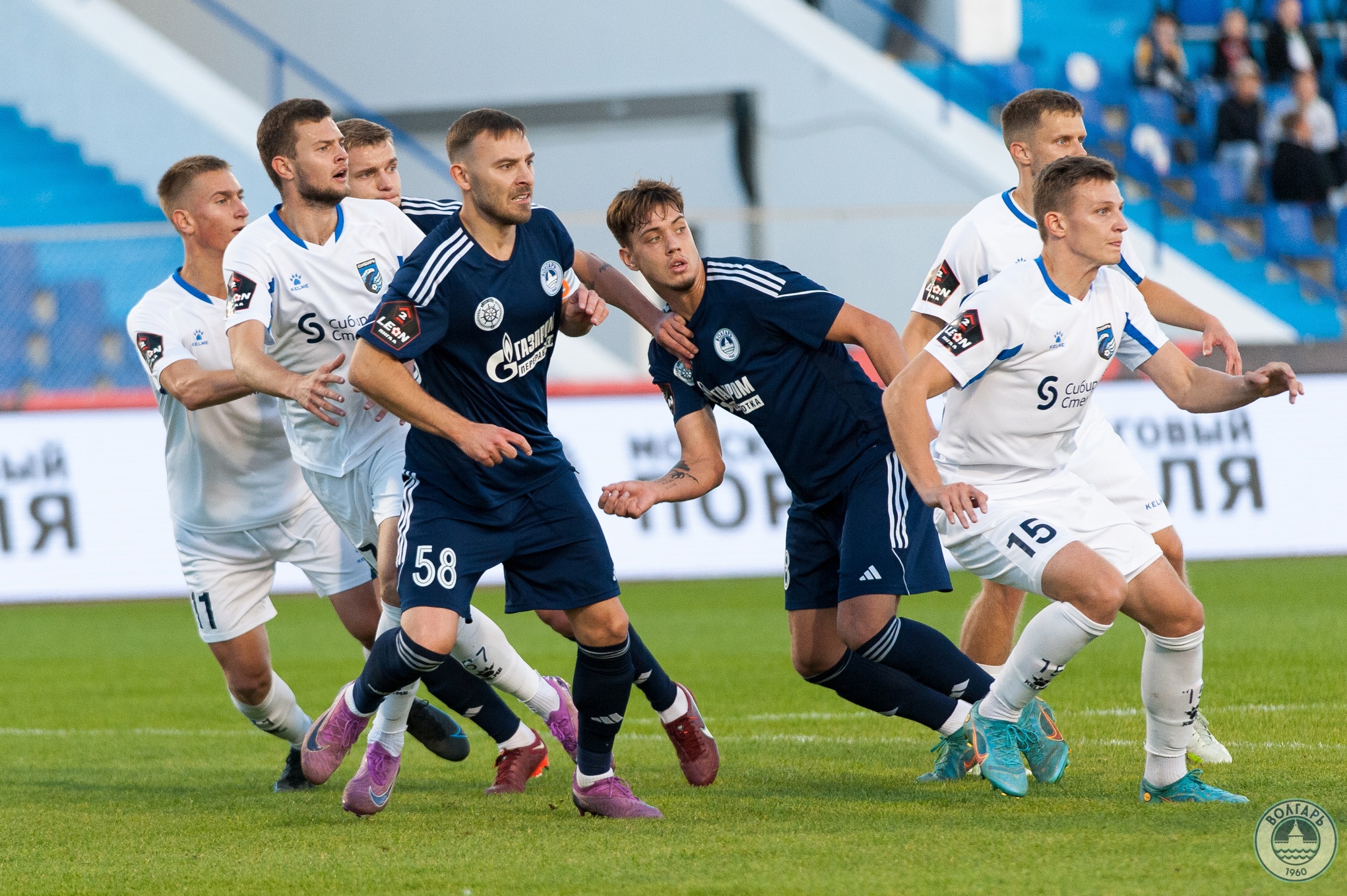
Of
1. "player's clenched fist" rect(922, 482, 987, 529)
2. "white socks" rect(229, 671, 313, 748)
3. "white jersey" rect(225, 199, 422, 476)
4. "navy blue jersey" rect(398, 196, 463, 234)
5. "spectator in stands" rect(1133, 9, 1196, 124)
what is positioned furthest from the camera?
"spectator in stands" rect(1133, 9, 1196, 124)

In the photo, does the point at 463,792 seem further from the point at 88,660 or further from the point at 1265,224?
the point at 1265,224

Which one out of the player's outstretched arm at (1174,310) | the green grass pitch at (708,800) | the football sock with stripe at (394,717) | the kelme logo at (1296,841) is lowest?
the green grass pitch at (708,800)

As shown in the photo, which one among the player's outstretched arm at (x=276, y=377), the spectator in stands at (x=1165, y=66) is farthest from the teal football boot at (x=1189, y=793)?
the spectator in stands at (x=1165, y=66)

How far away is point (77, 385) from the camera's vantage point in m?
14.6

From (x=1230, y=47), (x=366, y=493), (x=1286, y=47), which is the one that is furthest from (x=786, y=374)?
(x=1286, y=47)

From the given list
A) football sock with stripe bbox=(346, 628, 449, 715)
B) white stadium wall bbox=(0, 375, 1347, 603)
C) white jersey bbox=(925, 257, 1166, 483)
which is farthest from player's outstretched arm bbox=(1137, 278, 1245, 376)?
white stadium wall bbox=(0, 375, 1347, 603)

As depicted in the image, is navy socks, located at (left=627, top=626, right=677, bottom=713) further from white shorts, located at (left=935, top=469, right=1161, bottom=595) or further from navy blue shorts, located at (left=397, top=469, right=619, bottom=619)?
white shorts, located at (left=935, top=469, right=1161, bottom=595)

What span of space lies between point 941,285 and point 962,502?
1.43m

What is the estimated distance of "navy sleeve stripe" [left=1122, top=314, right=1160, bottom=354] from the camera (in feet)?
18.1

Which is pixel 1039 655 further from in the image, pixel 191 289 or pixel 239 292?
pixel 191 289

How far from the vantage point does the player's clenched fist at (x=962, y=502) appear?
485 cm

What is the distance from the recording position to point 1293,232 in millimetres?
18984

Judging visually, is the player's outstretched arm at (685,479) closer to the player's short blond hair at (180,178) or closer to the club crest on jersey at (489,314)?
the club crest on jersey at (489,314)

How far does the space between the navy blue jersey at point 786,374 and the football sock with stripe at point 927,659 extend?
54cm
